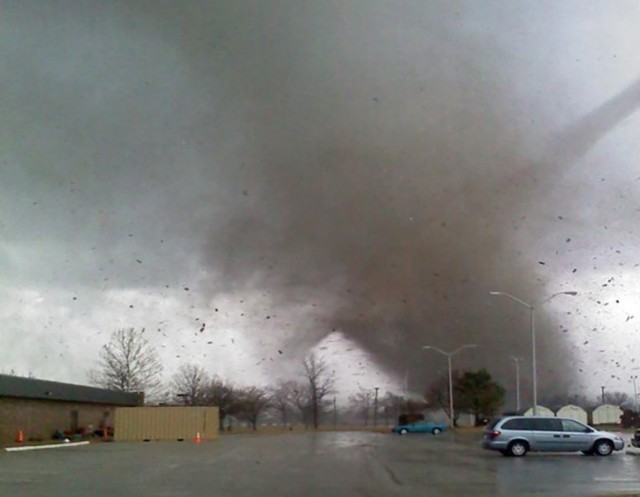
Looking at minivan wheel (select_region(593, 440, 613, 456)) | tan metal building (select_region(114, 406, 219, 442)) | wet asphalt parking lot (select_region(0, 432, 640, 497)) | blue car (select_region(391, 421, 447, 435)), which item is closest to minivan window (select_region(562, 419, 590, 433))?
minivan wheel (select_region(593, 440, 613, 456))

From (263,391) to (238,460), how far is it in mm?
75355

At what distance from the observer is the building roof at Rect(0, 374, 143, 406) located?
54.2 m

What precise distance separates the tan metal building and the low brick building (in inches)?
131

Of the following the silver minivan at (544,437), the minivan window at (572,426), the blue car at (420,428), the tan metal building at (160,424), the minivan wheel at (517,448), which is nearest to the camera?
the minivan wheel at (517,448)

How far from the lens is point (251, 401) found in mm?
107625

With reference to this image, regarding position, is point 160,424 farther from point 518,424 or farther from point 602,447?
point 602,447

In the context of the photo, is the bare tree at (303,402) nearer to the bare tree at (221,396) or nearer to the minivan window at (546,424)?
the bare tree at (221,396)

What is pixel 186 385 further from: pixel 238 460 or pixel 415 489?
pixel 415 489

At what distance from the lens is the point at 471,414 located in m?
95.5

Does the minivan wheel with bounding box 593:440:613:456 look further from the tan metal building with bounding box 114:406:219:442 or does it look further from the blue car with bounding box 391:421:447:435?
the blue car with bounding box 391:421:447:435

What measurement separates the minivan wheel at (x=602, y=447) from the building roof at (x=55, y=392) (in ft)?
120

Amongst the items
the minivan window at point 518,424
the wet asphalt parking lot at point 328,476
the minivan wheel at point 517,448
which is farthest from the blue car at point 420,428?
the wet asphalt parking lot at point 328,476

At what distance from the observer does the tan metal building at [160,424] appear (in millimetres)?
69875

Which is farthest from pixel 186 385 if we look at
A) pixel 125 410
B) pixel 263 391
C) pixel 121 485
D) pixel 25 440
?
A: pixel 121 485
